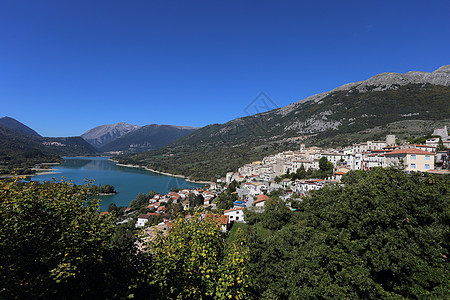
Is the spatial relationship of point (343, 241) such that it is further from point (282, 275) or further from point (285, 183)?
point (285, 183)

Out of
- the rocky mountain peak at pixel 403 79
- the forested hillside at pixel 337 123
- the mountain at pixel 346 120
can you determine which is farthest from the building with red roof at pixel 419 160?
the rocky mountain peak at pixel 403 79

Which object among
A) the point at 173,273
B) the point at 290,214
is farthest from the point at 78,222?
the point at 290,214

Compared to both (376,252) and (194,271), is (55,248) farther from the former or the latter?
(376,252)

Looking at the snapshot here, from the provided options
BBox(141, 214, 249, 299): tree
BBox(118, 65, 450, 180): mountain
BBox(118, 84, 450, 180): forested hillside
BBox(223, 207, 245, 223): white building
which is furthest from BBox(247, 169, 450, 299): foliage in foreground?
BBox(118, 65, 450, 180): mountain

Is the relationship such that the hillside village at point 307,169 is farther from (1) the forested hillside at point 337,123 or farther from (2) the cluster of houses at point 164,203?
(1) the forested hillside at point 337,123

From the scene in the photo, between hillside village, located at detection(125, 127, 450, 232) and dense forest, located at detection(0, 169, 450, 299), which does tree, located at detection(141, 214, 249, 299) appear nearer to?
dense forest, located at detection(0, 169, 450, 299)
